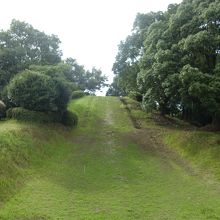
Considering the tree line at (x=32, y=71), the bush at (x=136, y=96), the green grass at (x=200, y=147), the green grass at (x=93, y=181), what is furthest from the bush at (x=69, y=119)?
the bush at (x=136, y=96)

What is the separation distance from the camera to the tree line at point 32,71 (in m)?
33.1

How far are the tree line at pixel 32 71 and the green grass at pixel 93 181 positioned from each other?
235 cm

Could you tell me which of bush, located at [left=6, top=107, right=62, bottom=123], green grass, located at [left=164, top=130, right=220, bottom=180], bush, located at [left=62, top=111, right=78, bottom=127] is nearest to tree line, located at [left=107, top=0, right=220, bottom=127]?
green grass, located at [left=164, top=130, right=220, bottom=180]

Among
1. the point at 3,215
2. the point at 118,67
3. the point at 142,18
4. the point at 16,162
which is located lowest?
the point at 3,215

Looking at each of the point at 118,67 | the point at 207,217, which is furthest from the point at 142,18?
the point at 207,217

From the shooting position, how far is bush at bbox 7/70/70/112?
33.0 metres

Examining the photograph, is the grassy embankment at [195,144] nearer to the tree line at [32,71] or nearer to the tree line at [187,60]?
the tree line at [187,60]

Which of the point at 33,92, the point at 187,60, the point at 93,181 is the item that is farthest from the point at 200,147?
the point at 33,92

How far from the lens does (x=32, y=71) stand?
113 feet

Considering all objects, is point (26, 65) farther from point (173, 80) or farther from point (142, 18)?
point (173, 80)

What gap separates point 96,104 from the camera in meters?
54.4

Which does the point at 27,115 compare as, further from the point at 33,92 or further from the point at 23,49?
the point at 23,49

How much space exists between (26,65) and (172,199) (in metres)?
24.0

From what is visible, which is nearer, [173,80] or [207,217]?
[207,217]
